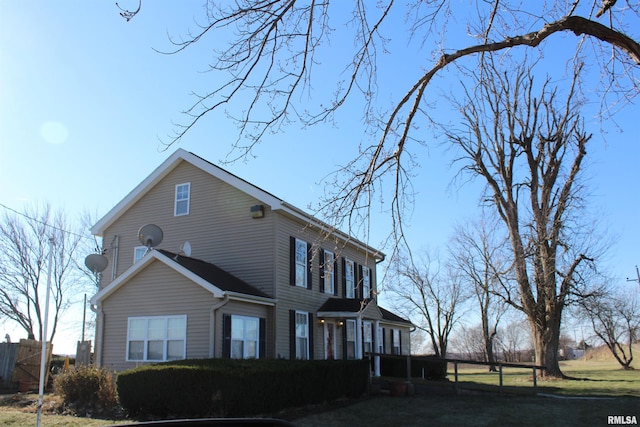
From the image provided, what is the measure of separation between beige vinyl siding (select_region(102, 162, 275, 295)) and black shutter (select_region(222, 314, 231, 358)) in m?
2.28

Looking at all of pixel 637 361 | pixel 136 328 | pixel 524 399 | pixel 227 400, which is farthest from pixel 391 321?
pixel 637 361

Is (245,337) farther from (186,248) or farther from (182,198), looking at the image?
(182,198)

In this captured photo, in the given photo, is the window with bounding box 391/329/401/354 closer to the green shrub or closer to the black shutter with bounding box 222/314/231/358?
the black shutter with bounding box 222/314/231/358

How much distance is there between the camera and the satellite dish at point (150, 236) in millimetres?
17266

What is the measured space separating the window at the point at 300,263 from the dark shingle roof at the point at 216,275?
6.58 ft

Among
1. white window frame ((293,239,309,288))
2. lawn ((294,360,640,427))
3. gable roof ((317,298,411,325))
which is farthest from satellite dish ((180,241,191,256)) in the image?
lawn ((294,360,640,427))

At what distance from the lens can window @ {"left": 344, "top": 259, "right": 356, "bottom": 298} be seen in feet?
74.6

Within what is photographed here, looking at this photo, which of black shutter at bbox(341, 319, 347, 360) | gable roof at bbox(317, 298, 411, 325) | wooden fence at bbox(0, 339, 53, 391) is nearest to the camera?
gable roof at bbox(317, 298, 411, 325)

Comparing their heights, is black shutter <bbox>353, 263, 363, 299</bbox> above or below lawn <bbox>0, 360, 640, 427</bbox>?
above

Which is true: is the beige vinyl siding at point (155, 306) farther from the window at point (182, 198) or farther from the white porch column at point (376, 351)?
the white porch column at point (376, 351)

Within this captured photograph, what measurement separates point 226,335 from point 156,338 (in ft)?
7.39

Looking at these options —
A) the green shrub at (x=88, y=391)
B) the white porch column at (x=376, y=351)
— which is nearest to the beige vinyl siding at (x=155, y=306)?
the green shrub at (x=88, y=391)

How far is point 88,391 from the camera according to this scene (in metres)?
13.5

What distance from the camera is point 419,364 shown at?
23797mm
